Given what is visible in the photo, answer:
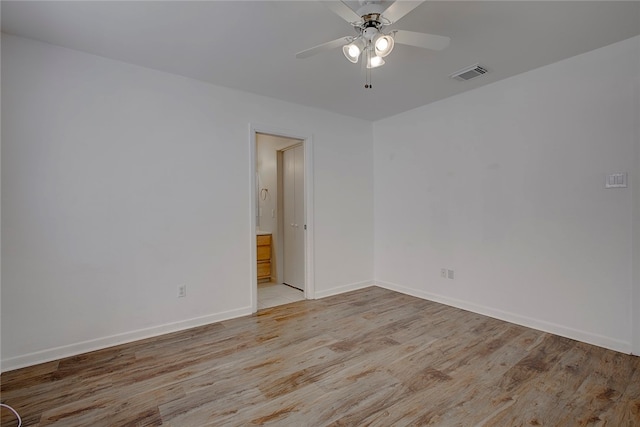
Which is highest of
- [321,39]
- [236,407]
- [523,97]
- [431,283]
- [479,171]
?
[321,39]

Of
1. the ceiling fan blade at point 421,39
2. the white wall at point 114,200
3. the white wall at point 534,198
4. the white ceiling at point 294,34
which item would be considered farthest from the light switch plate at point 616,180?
the white wall at point 114,200

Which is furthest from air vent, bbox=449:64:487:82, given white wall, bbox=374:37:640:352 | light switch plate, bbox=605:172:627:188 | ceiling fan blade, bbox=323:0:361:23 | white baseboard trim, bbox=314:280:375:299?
white baseboard trim, bbox=314:280:375:299

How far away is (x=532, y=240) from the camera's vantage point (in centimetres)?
303

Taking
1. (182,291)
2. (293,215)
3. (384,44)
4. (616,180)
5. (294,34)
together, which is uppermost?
(294,34)

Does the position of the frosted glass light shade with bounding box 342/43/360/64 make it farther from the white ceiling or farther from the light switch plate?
the light switch plate

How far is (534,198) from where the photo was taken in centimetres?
301

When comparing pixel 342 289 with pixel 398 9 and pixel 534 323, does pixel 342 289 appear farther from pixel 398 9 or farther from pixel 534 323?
pixel 398 9

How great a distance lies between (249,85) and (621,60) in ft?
11.2

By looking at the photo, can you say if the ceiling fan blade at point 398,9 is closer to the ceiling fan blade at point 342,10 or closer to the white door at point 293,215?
the ceiling fan blade at point 342,10

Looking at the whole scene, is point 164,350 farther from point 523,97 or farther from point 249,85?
point 523,97

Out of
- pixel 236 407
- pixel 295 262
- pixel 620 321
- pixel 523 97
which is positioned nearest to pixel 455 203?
pixel 523 97

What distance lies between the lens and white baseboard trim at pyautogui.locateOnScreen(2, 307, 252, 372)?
2.35 m

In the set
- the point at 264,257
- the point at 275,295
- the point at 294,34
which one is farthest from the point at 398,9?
the point at 264,257

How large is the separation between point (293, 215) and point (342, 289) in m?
1.36
